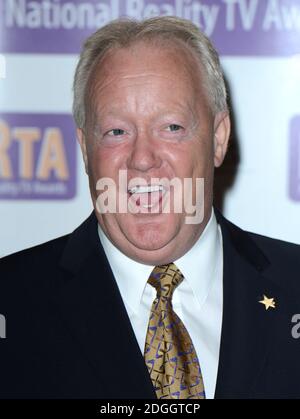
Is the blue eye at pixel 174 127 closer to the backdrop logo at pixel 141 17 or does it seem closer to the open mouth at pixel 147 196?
the open mouth at pixel 147 196

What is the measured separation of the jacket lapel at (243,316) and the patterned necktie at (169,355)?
0.22 ft

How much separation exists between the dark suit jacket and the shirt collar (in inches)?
1.4

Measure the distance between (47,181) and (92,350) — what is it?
91 centimetres

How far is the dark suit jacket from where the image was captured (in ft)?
6.20

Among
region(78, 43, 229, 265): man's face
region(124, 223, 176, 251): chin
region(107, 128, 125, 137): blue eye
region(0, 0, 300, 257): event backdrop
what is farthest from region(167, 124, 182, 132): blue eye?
region(0, 0, 300, 257): event backdrop

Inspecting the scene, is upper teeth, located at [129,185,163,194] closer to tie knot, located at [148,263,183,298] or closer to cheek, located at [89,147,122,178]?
cheek, located at [89,147,122,178]

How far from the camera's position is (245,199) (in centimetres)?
269

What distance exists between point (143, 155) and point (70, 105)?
0.80 metres

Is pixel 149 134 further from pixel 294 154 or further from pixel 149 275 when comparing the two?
pixel 294 154

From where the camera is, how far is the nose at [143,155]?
1916mm

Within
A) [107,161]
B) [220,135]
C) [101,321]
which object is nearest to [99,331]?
[101,321]

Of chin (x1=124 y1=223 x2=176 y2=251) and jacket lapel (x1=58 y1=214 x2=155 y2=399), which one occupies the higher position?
chin (x1=124 y1=223 x2=176 y2=251)

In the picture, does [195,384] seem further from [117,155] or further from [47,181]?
[47,181]
